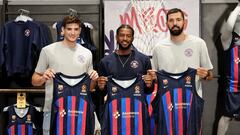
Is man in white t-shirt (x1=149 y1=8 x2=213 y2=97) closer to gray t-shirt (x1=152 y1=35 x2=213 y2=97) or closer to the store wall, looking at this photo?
gray t-shirt (x1=152 y1=35 x2=213 y2=97)

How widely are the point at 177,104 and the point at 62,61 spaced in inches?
46.2

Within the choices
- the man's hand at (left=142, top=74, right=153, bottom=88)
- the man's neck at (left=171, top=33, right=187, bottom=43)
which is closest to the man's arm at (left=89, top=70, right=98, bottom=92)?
the man's hand at (left=142, top=74, right=153, bottom=88)

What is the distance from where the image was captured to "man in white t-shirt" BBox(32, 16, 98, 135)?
143 inches

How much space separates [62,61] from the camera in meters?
3.64

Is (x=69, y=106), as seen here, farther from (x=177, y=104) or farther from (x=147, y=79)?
(x=177, y=104)

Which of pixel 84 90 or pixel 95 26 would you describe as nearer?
pixel 84 90

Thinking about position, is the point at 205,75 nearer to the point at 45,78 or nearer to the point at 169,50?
the point at 169,50

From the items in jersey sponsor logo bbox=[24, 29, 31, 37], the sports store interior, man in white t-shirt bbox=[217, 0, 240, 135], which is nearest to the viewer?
man in white t-shirt bbox=[217, 0, 240, 135]

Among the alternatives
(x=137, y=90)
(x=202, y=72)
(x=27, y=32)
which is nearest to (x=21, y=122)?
(x=27, y=32)

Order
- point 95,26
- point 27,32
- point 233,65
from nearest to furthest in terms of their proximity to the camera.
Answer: point 233,65, point 27,32, point 95,26

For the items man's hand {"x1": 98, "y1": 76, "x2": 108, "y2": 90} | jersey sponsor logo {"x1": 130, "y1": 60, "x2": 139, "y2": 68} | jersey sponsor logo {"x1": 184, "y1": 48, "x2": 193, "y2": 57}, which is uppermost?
jersey sponsor logo {"x1": 184, "y1": 48, "x2": 193, "y2": 57}

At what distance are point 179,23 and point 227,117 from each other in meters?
1.58

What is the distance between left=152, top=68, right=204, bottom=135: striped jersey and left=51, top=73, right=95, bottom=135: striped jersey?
0.72 meters

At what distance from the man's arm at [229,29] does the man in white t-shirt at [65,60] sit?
186 centimetres
